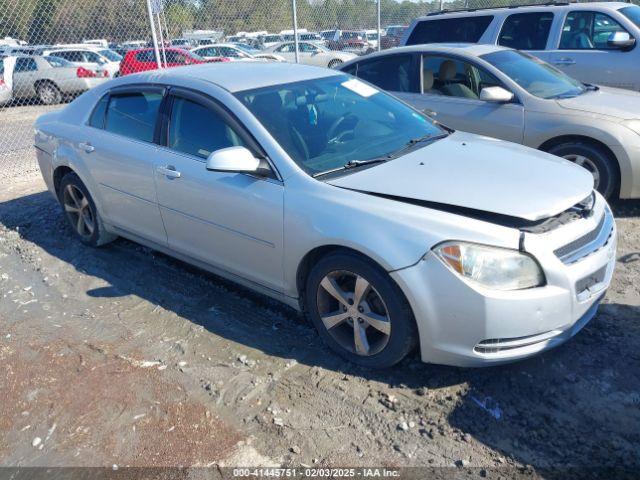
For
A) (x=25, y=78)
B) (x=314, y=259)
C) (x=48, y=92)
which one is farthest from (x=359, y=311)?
(x=25, y=78)

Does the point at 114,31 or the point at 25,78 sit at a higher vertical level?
the point at 114,31

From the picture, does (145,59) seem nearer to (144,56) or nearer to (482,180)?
(144,56)

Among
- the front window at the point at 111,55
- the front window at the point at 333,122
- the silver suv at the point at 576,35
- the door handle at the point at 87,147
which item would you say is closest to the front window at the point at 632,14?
the silver suv at the point at 576,35

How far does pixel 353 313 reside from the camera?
312cm

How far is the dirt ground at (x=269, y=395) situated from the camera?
2.62 m

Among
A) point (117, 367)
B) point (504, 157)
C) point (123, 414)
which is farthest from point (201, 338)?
point (504, 157)

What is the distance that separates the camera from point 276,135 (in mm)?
3408

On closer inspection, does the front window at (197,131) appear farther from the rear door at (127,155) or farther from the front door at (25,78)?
the front door at (25,78)

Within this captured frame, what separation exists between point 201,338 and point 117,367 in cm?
54

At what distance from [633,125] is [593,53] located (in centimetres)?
288

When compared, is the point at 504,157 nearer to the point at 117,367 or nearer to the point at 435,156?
the point at 435,156

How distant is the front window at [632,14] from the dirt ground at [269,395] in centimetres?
470

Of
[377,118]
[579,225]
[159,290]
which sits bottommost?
[159,290]

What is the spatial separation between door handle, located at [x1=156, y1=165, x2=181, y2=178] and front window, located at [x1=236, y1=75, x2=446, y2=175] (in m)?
0.69
